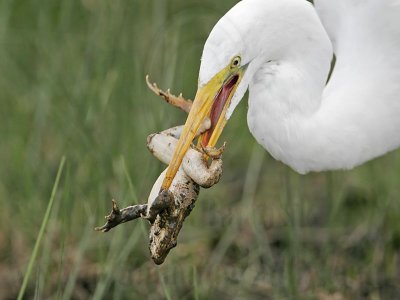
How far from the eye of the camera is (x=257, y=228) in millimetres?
3447

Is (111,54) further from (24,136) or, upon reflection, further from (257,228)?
(257,228)

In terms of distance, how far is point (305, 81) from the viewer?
106 inches

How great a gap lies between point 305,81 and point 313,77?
0.13 feet

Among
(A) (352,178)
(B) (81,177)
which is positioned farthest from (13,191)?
(A) (352,178)

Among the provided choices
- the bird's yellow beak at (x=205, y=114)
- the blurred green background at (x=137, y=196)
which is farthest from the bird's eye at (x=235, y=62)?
the blurred green background at (x=137, y=196)

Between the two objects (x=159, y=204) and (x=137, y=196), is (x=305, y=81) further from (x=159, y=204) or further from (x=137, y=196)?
(x=137, y=196)

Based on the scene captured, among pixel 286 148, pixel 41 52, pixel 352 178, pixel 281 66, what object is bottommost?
pixel 352 178

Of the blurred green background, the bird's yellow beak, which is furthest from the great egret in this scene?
the blurred green background

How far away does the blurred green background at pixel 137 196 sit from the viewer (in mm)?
3471

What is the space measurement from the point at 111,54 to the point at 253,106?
132cm

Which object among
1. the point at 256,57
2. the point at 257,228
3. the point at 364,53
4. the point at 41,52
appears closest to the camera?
the point at 256,57

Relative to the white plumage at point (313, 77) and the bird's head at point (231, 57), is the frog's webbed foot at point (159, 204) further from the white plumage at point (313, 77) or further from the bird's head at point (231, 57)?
the white plumage at point (313, 77)

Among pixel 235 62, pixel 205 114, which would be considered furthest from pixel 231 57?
pixel 205 114

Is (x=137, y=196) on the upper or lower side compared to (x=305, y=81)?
lower
